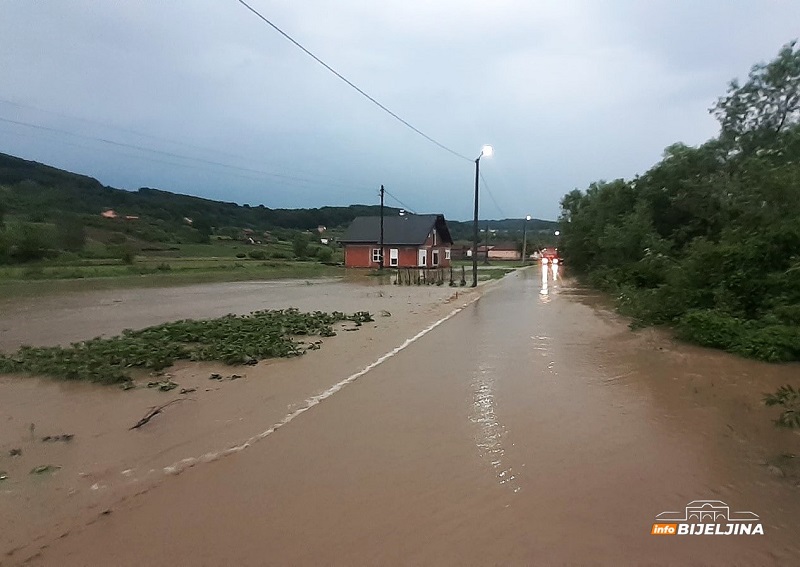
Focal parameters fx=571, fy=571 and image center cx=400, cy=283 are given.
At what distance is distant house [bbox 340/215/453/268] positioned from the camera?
195ft

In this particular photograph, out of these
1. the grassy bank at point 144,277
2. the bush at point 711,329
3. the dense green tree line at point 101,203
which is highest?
the dense green tree line at point 101,203

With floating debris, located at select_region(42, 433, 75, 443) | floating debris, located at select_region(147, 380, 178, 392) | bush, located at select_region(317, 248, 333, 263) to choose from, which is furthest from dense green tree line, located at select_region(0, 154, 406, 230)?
floating debris, located at select_region(42, 433, 75, 443)

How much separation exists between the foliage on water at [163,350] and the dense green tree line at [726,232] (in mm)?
8678

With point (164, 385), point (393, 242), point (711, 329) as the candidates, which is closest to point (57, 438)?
point (164, 385)

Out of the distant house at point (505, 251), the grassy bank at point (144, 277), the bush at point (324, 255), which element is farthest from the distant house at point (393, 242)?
the distant house at point (505, 251)

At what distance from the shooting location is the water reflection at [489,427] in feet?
17.7

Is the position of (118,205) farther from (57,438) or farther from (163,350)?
(57,438)

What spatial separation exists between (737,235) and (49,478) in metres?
14.5

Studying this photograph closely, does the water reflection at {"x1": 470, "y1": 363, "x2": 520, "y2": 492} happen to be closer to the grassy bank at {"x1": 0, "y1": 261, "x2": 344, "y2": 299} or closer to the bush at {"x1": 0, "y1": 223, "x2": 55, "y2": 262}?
the grassy bank at {"x1": 0, "y1": 261, "x2": 344, "y2": 299}

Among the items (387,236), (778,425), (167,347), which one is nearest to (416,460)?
(778,425)

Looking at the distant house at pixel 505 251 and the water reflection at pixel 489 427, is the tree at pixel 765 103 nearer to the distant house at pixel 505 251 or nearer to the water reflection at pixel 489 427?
the water reflection at pixel 489 427

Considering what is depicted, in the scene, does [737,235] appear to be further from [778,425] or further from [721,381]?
[778,425]

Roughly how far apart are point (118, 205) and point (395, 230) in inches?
1415

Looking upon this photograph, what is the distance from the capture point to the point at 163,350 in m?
10.6
